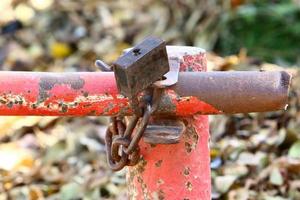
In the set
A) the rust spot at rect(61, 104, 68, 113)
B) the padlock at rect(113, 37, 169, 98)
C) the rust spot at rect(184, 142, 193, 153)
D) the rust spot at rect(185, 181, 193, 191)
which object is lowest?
the rust spot at rect(185, 181, 193, 191)

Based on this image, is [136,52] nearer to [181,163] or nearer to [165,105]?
[165,105]

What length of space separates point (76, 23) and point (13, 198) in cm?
183

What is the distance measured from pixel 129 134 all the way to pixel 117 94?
0.30 ft

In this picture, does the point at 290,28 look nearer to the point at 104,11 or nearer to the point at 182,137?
the point at 104,11

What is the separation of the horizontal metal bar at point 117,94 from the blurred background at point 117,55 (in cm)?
95

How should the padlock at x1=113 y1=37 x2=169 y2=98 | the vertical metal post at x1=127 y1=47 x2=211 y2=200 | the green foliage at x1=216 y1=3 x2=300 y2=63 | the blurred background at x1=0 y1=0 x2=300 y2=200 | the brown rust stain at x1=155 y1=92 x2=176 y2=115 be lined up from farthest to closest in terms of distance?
1. the green foliage at x1=216 y1=3 x2=300 y2=63
2. the blurred background at x1=0 y1=0 x2=300 y2=200
3. the vertical metal post at x1=127 y1=47 x2=211 y2=200
4. the brown rust stain at x1=155 y1=92 x2=176 y2=115
5. the padlock at x1=113 y1=37 x2=169 y2=98

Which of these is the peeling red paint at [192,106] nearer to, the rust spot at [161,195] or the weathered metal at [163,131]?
the weathered metal at [163,131]

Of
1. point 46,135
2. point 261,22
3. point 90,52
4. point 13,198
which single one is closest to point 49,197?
point 13,198

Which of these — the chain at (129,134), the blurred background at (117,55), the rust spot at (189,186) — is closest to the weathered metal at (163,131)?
the chain at (129,134)

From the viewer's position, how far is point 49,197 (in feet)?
8.43

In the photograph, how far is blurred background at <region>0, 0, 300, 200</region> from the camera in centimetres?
256

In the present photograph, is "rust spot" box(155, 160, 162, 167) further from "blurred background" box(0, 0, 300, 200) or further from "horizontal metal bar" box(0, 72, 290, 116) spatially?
"blurred background" box(0, 0, 300, 200)

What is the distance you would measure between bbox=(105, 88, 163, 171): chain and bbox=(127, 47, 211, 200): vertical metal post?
0.12 feet

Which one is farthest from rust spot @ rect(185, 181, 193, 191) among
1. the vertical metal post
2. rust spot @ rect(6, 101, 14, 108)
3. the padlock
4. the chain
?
rust spot @ rect(6, 101, 14, 108)
